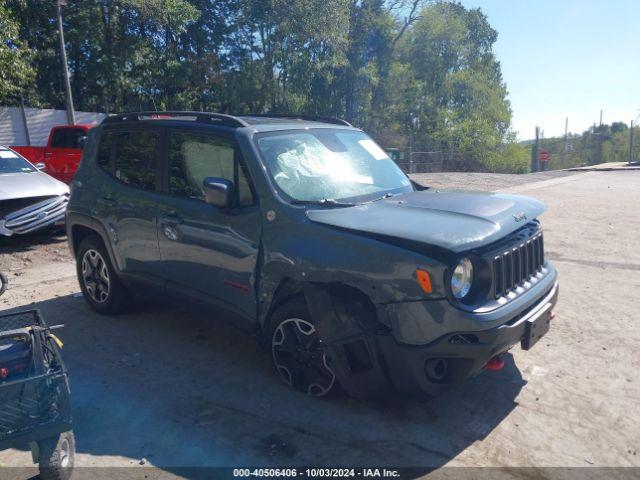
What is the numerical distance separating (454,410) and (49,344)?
8.40 feet

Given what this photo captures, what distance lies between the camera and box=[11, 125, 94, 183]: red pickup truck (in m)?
13.0

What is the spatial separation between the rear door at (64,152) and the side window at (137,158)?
844cm

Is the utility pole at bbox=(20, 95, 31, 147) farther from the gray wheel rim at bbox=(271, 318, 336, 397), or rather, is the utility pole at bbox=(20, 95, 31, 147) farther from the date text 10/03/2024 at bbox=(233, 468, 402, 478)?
the date text 10/03/2024 at bbox=(233, 468, 402, 478)

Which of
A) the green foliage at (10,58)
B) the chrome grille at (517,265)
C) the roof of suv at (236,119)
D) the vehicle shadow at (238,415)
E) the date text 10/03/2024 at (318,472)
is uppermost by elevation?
the green foliage at (10,58)

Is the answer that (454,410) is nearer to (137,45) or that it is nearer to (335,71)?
(137,45)

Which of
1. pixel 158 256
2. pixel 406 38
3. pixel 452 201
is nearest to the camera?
pixel 452 201

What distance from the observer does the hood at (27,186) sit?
881cm

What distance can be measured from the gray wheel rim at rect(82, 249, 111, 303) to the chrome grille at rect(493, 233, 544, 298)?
12.3ft

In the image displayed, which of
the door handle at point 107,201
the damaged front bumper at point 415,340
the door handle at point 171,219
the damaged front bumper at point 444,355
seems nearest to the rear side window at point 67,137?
the door handle at point 107,201

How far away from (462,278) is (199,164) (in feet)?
7.72

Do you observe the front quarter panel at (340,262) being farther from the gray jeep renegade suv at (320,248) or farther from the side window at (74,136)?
the side window at (74,136)

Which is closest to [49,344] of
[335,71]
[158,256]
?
[158,256]

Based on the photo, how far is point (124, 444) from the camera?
134 inches

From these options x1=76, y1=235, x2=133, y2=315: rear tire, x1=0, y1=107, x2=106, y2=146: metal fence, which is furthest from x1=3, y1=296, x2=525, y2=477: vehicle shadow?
x1=0, y1=107, x2=106, y2=146: metal fence
